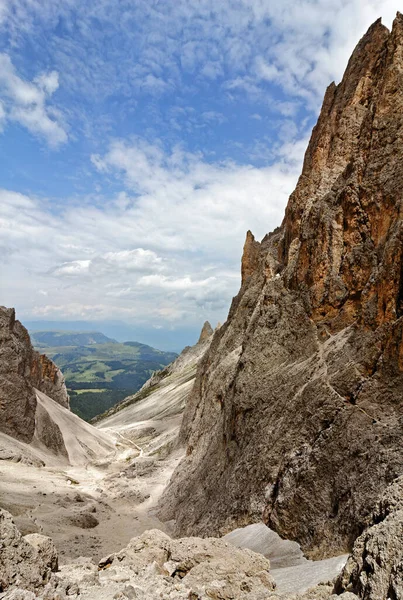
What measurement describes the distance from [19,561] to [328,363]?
16.0 m

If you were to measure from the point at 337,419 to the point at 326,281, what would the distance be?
10.8 metres

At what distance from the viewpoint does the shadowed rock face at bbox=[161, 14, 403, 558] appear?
→ 48.6 feet

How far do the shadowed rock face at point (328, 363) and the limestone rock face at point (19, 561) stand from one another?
9.37 m

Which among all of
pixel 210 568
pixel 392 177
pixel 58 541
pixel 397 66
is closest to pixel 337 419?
pixel 210 568

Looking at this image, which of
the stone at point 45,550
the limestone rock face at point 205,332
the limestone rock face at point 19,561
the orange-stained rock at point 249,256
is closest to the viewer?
the limestone rock face at point 19,561

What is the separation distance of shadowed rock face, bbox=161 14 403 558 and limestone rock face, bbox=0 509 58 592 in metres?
9.37

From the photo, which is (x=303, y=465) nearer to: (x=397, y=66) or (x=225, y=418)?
(x=225, y=418)

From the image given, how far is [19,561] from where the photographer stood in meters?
8.59

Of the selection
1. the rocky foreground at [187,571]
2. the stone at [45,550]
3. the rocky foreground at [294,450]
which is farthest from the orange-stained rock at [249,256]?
the stone at [45,550]

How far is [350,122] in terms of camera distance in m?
30.9

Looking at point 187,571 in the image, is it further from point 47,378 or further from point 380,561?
point 47,378

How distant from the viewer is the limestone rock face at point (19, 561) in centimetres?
813

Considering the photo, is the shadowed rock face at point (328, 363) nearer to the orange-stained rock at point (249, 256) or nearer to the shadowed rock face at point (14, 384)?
the orange-stained rock at point (249, 256)

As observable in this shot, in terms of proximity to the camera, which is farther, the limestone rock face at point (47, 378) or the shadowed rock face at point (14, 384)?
the limestone rock face at point (47, 378)
